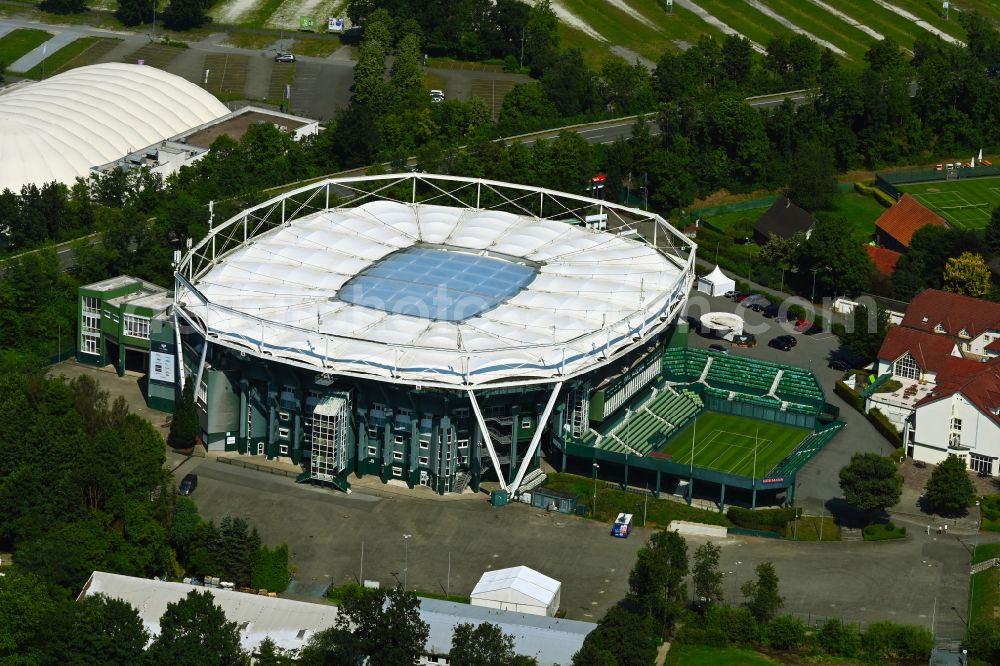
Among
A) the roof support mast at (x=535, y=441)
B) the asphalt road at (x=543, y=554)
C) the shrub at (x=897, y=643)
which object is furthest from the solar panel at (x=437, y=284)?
the shrub at (x=897, y=643)

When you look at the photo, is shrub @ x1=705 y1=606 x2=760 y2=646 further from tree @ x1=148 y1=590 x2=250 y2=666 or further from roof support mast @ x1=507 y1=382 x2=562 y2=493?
tree @ x1=148 y1=590 x2=250 y2=666

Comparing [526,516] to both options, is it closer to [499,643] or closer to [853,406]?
[499,643]

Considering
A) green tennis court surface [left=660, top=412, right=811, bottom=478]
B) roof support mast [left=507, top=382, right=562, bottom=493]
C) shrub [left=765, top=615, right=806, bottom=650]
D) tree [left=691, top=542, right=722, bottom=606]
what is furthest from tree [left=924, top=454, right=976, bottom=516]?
roof support mast [left=507, top=382, right=562, bottom=493]

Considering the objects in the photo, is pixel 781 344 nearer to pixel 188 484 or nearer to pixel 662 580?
pixel 662 580

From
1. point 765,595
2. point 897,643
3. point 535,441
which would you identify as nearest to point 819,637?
point 765,595

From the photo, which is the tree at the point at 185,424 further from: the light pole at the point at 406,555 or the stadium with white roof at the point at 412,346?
the light pole at the point at 406,555

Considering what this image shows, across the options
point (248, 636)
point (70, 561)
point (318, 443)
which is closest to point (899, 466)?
point (318, 443)
